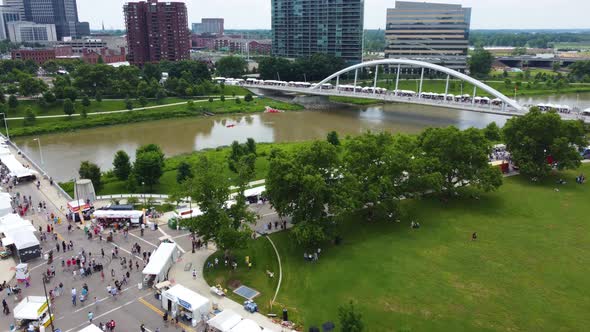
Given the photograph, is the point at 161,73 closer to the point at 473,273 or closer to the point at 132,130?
the point at 132,130

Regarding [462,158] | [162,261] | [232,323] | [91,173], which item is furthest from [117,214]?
[462,158]

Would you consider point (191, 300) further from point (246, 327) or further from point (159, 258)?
point (159, 258)

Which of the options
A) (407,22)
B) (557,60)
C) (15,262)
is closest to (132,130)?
(15,262)

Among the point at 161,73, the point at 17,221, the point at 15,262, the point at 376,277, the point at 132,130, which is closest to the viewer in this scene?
the point at 376,277

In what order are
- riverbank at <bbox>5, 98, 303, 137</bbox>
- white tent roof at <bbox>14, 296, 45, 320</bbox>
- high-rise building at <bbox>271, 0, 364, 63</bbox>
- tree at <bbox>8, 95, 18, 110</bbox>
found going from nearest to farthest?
white tent roof at <bbox>14, 296, 45, 320</bbox>
riverbank at <bbox>5, 98, 303, 137</bbox>
tree at <bbox>8, 95, 18, 110</bbox>
high-rise building at <bbox>271, 0, 364, 63</bbox>

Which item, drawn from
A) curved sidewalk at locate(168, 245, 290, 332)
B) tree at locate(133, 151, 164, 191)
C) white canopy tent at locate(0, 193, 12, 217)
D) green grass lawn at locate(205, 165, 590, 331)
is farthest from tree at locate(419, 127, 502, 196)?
white canopy tent at locate(0, 193, 12, 217)

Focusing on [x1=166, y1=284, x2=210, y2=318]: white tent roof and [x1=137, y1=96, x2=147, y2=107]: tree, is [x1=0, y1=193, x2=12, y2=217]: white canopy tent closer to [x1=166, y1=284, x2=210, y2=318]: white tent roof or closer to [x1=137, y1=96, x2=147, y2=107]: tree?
[x1=166, y1=284, x2=210, y2=318]: white tent roof
